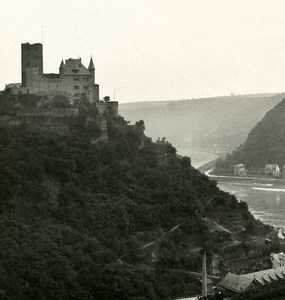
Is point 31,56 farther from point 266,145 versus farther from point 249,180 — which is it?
point 266,145

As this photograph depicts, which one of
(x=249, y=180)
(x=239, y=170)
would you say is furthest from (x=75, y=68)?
(x=239, y=170)

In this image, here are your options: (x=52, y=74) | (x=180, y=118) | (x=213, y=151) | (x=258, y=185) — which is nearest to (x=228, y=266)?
(x=52, y=74)

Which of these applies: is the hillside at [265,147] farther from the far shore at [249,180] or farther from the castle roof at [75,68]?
the castle roof at [75,68]

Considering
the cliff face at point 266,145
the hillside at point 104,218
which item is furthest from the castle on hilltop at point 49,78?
the cliff face at point 266,145

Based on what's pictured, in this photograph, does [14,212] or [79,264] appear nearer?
[79,264]

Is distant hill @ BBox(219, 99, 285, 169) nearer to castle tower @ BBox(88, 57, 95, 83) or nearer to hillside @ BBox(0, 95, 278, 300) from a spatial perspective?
hillside @ BBox(0, 95, 278, 300)

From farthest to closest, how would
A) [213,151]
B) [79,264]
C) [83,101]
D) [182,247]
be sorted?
[213,151] → [83,101] → [182,247] → [79,264]

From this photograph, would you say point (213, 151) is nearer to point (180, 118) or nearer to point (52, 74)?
point (180, 118)

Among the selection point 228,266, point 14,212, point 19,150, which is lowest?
point 228,266
